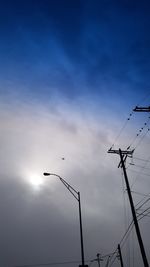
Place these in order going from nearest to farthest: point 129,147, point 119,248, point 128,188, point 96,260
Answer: point 128,188 < point 129,147 < point 119,248 < point 96,260

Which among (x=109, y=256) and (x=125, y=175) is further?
(x=109, y=256)

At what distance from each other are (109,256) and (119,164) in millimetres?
35546

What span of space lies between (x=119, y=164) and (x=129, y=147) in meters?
1.95

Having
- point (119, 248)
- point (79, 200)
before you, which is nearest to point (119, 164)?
point (79, 200)

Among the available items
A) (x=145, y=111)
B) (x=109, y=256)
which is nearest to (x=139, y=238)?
(x=145, y=111)

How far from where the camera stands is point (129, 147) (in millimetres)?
24922

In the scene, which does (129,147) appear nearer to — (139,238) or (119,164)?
(119,164)

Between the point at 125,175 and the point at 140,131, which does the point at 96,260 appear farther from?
the point at 140,131

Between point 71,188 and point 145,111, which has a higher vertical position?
point 145,111

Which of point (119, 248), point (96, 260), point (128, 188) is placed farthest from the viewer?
point (96, 260)

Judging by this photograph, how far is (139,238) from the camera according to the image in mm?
20000

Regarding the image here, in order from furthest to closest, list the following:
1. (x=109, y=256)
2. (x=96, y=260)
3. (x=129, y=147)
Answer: (x=96, y=260) < (x=109, y=256) < (x=129, y=147)

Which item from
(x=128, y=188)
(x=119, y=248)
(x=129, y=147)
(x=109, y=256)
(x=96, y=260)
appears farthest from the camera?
(x=96, y=260)

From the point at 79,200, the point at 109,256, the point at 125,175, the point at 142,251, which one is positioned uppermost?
the point at 109,256
